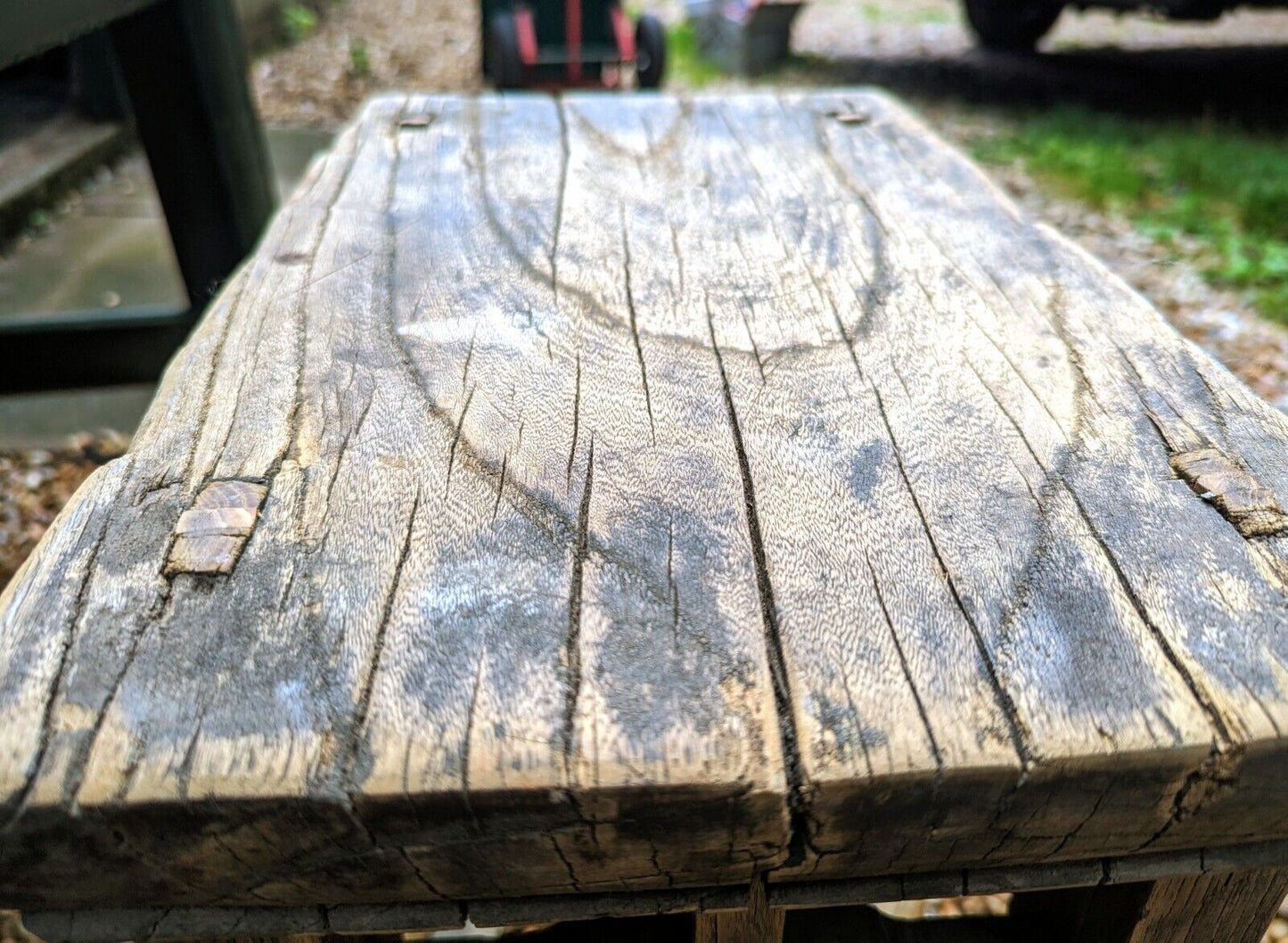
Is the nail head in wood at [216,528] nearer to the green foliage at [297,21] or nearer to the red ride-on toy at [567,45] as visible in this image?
the red ride-on toy at [567,45]

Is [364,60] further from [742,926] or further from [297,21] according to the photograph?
[742,926]

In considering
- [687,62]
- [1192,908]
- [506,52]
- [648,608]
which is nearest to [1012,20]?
[687,62]

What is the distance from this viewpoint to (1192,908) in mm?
1029

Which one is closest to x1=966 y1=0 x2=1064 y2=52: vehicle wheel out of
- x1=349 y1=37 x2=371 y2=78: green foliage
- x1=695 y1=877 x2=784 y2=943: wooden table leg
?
x1=349 y1=37 x2=371 y2=78: green foliage

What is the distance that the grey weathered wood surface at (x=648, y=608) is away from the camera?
76 centimetres

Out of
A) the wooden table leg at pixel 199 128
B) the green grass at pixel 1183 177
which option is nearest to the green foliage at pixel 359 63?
the green grass at pixel 1183 177

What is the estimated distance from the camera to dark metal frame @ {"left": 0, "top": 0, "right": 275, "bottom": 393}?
2387 millimetres

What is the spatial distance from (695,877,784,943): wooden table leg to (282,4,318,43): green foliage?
320 inches

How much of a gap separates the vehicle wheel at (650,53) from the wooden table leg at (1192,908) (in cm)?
549

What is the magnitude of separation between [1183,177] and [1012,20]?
11.6 ft

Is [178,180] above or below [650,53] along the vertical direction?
above

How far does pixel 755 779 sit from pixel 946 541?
332mm

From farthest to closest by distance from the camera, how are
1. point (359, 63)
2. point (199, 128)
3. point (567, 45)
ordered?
1. point (359, 63)
2. point (567, 45)
3. point (199, 128)

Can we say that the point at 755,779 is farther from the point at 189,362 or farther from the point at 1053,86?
the point at 1053,86
